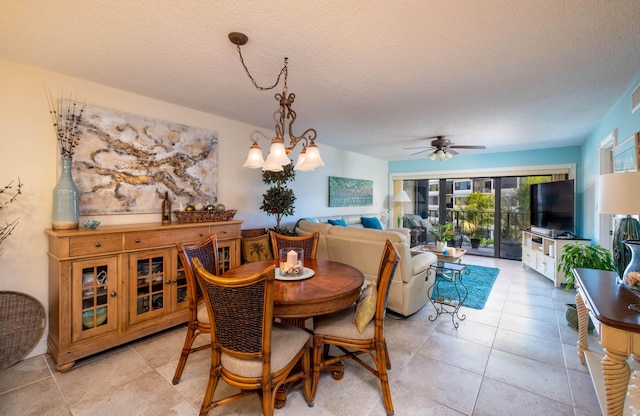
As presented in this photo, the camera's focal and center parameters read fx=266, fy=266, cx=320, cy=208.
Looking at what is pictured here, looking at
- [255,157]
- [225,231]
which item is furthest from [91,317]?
[255,157]

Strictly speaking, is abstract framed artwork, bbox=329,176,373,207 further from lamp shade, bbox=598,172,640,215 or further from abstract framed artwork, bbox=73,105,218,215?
lamp shade, bbox=598,172,640,215

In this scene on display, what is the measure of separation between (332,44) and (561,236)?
15.7 feet

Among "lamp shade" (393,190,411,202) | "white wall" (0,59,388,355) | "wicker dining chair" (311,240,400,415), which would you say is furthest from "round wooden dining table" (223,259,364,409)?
"lamp shade" (393,190,411,202)

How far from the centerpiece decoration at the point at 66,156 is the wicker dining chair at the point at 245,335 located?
1.72 metres

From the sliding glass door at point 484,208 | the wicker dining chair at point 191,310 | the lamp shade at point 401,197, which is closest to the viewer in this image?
the wicker dining chair at point 191,310

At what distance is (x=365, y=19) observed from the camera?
1651 millimetres

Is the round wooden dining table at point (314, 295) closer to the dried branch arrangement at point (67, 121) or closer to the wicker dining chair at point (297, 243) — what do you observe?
the wicker dining chair at point (297, 243)

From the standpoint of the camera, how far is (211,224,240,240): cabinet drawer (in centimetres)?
303

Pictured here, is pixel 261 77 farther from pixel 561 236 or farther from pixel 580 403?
pixel 561 236

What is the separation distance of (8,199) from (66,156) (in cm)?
53

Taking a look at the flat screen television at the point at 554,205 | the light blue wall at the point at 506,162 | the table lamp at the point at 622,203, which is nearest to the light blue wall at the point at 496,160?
the light blue wall at the point at 506,162

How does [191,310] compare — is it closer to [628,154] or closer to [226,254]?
[226,254]

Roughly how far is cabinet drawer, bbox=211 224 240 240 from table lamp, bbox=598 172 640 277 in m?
3.22

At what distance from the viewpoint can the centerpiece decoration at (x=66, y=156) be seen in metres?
2.24
